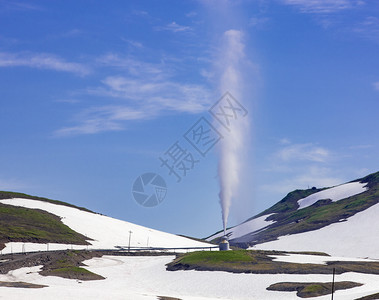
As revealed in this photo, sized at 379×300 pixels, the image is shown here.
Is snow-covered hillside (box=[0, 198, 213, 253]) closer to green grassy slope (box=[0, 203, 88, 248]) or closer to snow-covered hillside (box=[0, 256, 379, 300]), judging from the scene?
green grassy slope (box=[0, 203, 88, 248])

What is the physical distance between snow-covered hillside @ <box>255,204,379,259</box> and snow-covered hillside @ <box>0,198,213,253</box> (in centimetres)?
3026

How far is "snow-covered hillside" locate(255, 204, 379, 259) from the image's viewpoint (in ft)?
519

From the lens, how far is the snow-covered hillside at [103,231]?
156 metres

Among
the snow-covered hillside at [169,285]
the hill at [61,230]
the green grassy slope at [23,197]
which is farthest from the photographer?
the green grassy slope at [23,197]

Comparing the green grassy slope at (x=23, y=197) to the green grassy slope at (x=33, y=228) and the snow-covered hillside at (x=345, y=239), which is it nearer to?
the green grassy slope at (x=33, y=228)

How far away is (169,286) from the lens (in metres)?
98.0

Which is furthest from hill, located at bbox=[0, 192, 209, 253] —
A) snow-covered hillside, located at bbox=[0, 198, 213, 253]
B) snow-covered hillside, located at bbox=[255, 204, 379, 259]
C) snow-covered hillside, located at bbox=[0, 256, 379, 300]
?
snow-covered hillside, located at bbox=[0, 256, 379, 300]

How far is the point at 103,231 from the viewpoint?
16625 cm

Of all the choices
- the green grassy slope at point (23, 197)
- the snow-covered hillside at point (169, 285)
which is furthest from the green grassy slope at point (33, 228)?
the snow-covered hillside at point (169, 285)

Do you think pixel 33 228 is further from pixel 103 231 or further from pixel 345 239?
pixel 345 239

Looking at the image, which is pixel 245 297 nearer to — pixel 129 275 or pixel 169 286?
pixel 169 286

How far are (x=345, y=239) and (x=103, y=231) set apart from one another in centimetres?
6649

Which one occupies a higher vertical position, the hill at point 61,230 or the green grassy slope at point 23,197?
the green grassy slope at point 23,197

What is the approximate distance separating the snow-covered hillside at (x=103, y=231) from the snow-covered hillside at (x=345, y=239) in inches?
1192
